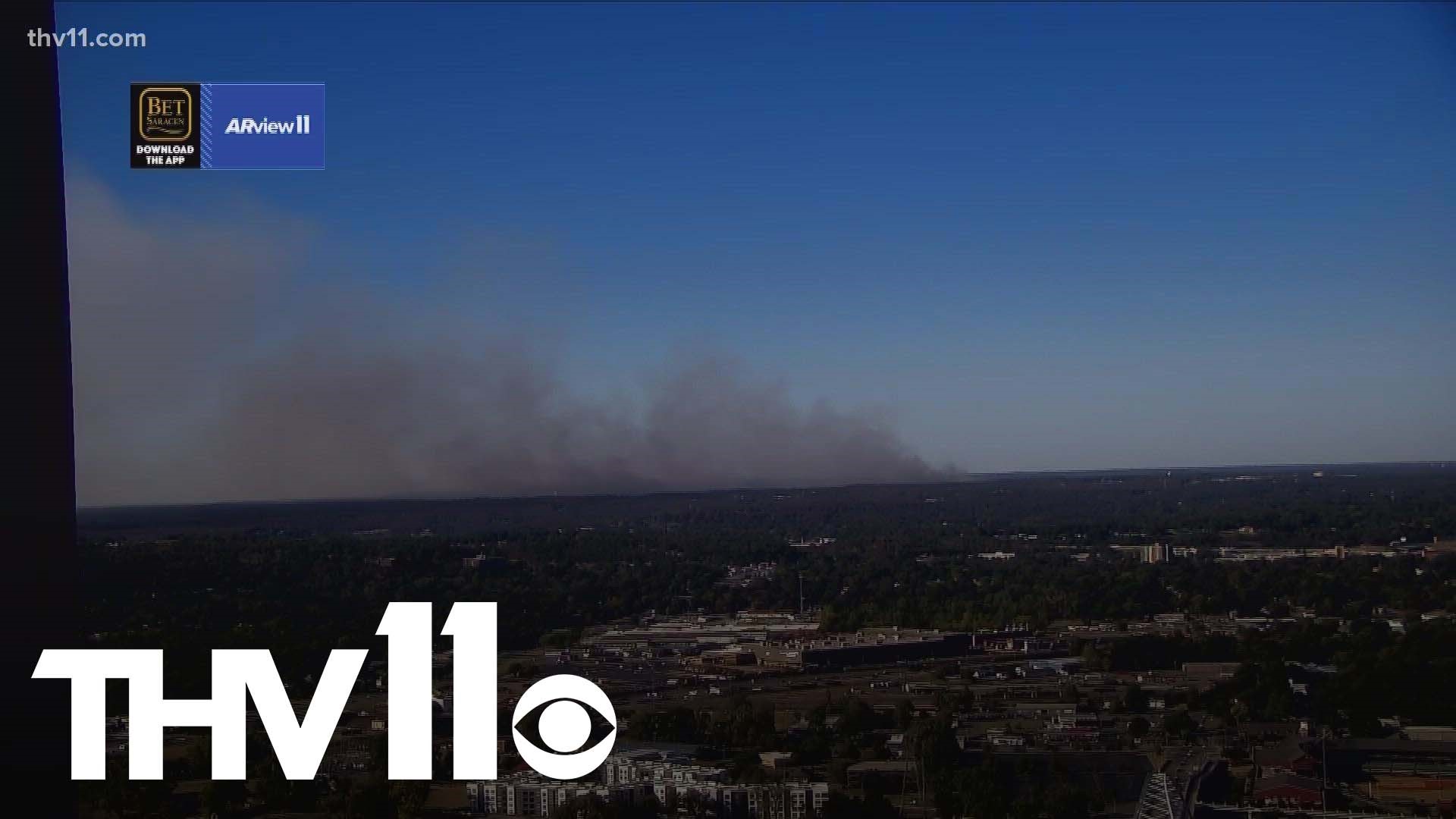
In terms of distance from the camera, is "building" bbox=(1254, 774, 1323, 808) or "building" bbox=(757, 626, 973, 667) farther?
"building" bbox=(757, 626, 973, 667)

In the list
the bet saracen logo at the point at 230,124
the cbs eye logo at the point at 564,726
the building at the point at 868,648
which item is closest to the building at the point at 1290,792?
the building at the point at 868,648

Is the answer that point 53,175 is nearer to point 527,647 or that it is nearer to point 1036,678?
point 527,647

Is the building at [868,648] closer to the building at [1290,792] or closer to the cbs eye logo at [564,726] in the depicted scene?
the cbs eye logo at [564,726]

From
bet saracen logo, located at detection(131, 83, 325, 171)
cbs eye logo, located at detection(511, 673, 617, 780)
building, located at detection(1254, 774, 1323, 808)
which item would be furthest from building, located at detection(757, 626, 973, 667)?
bet saracen logo, located at detection(131, 83, 325, 171)

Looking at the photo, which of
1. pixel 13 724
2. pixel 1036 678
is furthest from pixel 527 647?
pixel 13 724

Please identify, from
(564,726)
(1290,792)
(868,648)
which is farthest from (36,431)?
(1290,792)

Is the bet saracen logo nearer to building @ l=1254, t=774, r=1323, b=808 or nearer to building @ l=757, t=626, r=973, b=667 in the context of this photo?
building @ l=757, t=626, r=973, b=667

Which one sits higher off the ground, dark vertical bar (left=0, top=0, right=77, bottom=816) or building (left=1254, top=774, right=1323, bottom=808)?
dark vertical bar (left=0, top=0, right=77, bottom=816)

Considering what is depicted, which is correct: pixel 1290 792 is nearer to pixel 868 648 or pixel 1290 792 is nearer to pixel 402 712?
pixel 868 648
